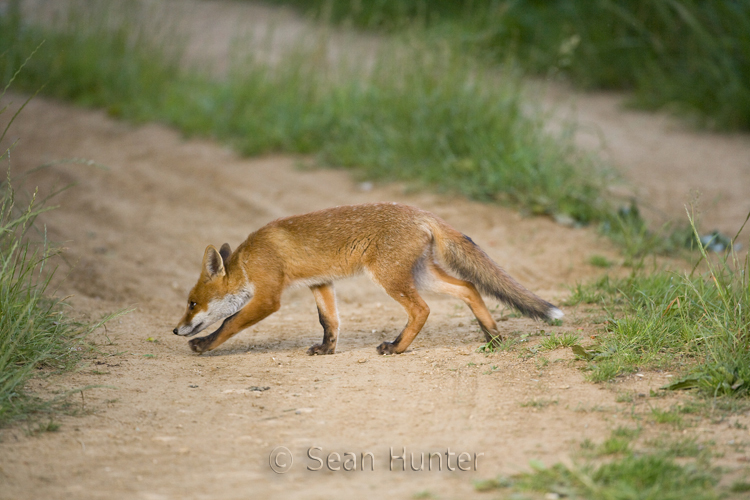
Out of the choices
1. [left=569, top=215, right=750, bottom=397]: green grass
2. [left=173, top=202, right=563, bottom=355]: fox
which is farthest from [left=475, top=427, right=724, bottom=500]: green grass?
[left=173, top=202, right=563, bottom=355]: fox

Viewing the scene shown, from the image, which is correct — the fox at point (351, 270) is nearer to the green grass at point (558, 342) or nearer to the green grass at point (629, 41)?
the green grass at point (558, 342)

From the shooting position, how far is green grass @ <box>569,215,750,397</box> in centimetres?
369

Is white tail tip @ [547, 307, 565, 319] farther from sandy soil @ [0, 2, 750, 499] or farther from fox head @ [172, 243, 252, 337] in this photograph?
fox head @ [172, 243, 252, 337]

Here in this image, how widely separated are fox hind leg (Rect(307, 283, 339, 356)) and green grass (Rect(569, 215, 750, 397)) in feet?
5.57

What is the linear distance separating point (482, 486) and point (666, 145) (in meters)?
8.28

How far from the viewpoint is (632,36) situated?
38.5 ft

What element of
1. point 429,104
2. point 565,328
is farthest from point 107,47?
point 565,328

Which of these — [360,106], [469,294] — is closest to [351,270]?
[469,294]

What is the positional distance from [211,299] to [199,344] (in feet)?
1.15

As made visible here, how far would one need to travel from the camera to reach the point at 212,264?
195 inches

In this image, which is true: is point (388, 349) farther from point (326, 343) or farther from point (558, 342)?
point (558, 342)

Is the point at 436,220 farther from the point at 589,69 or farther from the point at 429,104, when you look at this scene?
the point at 589,69

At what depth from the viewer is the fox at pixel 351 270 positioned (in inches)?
180

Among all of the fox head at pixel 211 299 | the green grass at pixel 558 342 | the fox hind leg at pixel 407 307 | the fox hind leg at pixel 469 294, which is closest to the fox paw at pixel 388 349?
the fox hind leg at pixel 407 307
